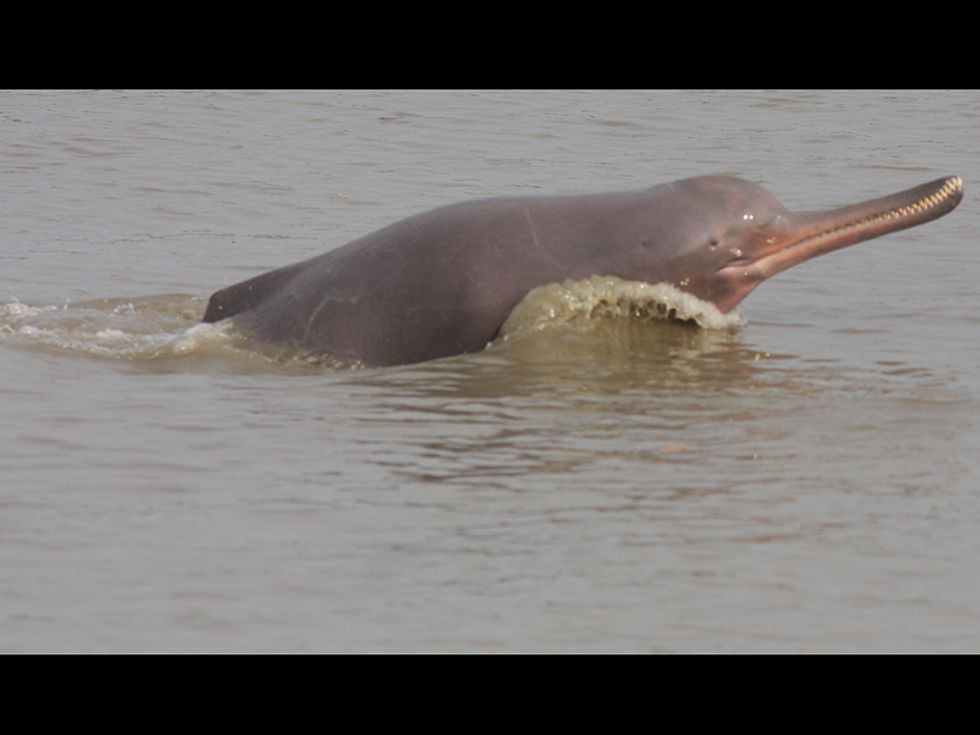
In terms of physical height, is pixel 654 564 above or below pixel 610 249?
below

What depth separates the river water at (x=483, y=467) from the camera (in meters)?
6.38

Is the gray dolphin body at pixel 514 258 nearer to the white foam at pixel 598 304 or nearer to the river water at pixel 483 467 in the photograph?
the white foam at pixel 598 304

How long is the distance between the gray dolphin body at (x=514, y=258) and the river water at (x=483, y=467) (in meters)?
0.24

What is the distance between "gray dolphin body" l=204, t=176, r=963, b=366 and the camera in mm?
10219

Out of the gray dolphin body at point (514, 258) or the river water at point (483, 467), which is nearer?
the river water at point (483, 467)

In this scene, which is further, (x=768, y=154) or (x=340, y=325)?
(x=768, y=154)

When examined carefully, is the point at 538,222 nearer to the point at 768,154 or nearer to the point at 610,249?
the point at 610,249

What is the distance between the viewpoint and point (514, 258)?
401 inches

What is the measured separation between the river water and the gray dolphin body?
0.24 metres

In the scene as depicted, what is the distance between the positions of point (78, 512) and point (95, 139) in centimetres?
1359

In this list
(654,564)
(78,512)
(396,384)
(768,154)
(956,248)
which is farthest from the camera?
(768,154)

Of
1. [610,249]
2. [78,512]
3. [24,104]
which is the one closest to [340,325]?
[610,249]

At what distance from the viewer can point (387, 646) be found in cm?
605

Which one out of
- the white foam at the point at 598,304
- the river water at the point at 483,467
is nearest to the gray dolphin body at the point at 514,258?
the white foam at the point at 598,304
